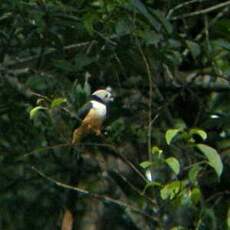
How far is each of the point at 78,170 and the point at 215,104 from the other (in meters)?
0.75

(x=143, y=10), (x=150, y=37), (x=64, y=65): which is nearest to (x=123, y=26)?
(x=150, y=37)

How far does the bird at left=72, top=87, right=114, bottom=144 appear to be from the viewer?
354 centimetres

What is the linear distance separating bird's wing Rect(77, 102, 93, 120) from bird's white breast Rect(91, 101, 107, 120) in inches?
1.1

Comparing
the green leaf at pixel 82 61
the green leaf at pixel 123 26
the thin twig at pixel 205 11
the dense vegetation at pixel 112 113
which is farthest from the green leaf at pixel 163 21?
the thin twig at pixel 205 11

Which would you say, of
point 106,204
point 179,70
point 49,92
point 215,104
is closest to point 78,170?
point 106,204

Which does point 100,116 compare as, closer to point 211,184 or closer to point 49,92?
point 49,92

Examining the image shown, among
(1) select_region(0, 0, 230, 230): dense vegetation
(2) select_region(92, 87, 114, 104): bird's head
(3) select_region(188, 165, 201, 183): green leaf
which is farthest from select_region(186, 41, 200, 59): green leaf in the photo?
(3) select_region(188, 165, 201, 183): green leaf

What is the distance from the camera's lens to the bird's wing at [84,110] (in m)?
3.55

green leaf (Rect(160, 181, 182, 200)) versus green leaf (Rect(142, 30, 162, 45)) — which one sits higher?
green leaf (Rect(142, 30, 162, 45))

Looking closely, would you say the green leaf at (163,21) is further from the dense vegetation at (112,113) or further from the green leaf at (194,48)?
the green leaf at (194,48)

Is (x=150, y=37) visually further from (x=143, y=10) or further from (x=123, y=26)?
(x=143, y=10)

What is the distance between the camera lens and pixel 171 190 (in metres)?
3.20

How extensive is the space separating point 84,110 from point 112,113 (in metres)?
0.54

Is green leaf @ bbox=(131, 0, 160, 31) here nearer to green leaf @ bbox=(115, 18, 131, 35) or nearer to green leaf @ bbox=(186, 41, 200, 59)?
green leaf @ bbox=(115, 18, 131, 35)
